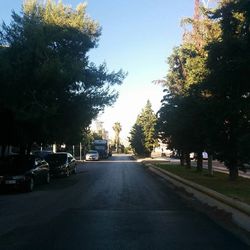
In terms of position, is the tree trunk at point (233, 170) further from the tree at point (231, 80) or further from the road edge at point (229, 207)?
the road edge at point (229, 207)

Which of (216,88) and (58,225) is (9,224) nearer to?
(58,225)

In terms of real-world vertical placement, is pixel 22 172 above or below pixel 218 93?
below

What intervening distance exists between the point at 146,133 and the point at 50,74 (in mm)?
63967

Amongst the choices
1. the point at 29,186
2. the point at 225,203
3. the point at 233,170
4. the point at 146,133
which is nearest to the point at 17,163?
the point at 29,186

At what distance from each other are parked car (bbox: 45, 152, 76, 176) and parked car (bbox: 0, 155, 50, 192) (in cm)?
608

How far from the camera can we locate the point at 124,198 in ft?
63.7

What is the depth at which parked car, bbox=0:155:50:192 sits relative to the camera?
22250 mm

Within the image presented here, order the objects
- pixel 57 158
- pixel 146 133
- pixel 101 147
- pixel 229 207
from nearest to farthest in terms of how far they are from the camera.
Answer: pixel 229 207, pixel 57 158, pixel 101 147, pixel 146 133

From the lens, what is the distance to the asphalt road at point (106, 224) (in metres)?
10.2

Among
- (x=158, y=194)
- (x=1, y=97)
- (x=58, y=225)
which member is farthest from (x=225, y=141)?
(x=58, y=225)

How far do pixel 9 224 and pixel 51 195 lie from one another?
26.2 feet

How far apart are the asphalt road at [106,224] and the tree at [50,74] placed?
917cm

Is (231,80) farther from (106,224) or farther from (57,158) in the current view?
(57,158)

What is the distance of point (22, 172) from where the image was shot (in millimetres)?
22781
